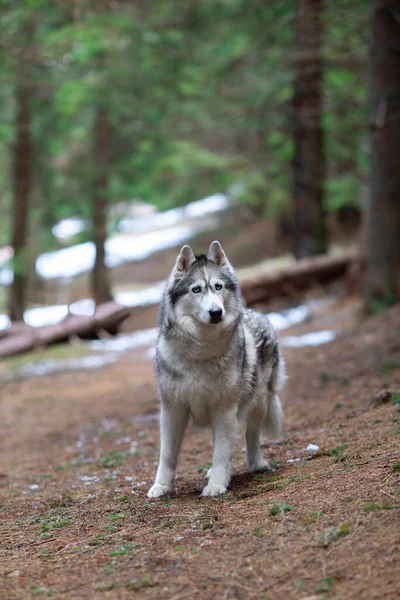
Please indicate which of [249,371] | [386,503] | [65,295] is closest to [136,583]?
[386,503]

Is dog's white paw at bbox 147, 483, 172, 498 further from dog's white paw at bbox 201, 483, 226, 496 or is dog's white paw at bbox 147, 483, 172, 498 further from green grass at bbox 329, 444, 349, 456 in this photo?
green grass at bbox 329, 444, 349, 456

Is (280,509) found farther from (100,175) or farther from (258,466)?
(100,175)

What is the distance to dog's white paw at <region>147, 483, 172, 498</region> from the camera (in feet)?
19.6

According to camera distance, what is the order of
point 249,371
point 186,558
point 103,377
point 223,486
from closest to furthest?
1. point 186,558
2. point 223,486
3. point 249,371
4. point 103,377

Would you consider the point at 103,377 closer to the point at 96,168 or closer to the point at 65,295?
the point at 96,168

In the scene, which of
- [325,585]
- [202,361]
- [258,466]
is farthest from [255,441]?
[325,585]

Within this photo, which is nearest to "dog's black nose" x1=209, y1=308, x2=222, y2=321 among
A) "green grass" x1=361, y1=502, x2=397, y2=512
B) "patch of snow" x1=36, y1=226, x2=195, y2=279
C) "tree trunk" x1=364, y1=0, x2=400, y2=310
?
"green grass" x1=361, y1=502, x2=397, y2=512

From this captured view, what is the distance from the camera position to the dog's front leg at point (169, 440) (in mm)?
6062

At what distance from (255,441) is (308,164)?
13280mm

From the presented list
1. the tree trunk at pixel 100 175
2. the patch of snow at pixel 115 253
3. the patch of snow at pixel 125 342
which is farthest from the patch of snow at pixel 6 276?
the patch of snow at pixel 125 342

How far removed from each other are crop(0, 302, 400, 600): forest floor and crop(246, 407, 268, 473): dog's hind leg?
0.17 metres

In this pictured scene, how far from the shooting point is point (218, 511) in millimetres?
5195

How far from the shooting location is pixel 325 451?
21.2 ft

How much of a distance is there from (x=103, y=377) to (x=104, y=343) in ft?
14.3
